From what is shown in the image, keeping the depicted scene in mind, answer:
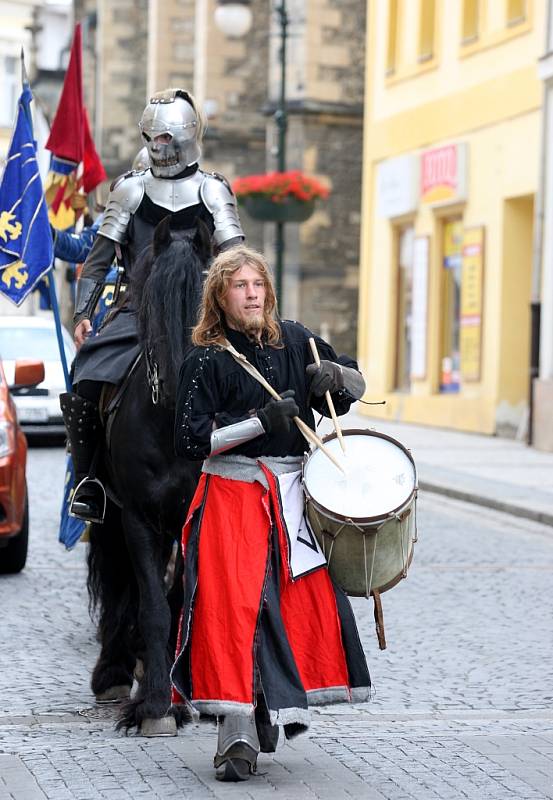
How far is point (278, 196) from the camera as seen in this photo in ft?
102

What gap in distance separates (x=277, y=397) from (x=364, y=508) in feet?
1.55

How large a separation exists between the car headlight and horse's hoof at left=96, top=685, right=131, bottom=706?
3.94 meters

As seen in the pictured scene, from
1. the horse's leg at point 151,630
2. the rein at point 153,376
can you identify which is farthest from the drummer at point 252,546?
the rein at point 153,376

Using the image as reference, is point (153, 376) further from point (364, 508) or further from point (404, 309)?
point (404, 309)

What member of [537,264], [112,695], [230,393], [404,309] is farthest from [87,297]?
[404,309]

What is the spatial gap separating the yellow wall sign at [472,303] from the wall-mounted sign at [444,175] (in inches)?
27.3

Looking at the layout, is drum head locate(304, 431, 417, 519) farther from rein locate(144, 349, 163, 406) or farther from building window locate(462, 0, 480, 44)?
building window locate(462, 0, 480, 44)

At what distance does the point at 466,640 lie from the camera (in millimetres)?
9555

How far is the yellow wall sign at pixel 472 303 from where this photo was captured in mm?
26344

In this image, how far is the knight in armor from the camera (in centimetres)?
809

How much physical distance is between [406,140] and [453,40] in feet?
7.96

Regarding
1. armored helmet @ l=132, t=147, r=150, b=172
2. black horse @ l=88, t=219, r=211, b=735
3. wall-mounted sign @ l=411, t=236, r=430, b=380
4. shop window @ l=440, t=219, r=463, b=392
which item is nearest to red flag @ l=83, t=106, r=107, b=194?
armored helmet @ l=132, t=147, r=150, b=172

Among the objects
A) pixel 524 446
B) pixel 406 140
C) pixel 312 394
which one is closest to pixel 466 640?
pixel 312 394

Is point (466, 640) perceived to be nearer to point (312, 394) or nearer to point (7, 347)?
point (312, 394)
